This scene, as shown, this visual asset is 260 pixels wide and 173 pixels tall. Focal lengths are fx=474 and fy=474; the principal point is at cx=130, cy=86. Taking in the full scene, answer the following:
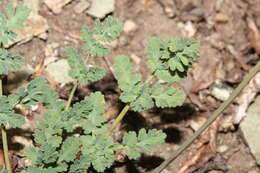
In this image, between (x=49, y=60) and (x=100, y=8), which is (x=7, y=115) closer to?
(x=49, y=60)

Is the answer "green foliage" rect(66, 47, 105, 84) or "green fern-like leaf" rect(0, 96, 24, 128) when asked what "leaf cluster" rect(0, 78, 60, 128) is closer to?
"green fern-like leaf" rect(0, 96, 24, 128)

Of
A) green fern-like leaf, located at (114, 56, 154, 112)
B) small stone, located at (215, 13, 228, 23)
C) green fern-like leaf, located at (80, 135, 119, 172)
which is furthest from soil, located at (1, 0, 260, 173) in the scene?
green fern-like leaf, located at (114, 56, 154, 112)

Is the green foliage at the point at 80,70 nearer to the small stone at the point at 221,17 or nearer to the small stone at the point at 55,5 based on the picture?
the small stone at the point at 55,5

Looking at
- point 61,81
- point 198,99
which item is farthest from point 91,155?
point 198,99

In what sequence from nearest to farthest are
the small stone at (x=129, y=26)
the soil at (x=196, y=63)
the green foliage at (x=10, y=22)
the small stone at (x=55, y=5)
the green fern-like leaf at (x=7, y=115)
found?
1. the green fern-like leaf at (x=7, y=115)
2. the green foliage at (x=10, y=22)
3. the soil at (x=196, y=63)
4. the small stone at (x=55, y=5)
5. the small stone at (x=129, y=26)

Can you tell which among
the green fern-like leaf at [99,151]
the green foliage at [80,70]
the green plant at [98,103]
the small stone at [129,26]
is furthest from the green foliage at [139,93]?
the small stone at [129,26]

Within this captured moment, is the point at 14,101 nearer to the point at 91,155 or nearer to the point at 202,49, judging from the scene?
the point at 91,155
